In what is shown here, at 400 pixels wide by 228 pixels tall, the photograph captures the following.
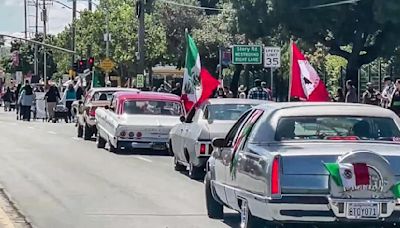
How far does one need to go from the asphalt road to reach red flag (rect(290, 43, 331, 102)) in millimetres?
2566

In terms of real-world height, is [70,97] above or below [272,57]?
below

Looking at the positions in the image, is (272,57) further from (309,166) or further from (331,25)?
(309,166)

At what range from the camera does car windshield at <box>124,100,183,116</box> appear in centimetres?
2517

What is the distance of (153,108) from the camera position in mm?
25234

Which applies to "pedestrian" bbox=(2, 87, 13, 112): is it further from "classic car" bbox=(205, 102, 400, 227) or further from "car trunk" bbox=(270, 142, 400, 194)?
"car trunk" bbox=(270, 142, 400, 194)

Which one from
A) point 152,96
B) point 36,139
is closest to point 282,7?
point 36,139

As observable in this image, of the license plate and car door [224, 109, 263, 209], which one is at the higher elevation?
car door [224, 109, 263, 209]

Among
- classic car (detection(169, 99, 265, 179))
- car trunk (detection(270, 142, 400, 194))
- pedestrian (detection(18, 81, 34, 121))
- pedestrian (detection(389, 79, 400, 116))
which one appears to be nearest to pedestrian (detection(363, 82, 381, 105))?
pedestrian (detection(389, 79, 400, 116))

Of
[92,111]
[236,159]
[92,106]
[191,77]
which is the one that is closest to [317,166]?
[236,159]

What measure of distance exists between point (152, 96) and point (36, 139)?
22.6ft

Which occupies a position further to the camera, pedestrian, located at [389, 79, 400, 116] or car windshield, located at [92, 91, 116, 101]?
car windshield, located at [92, 91, 116, 101]

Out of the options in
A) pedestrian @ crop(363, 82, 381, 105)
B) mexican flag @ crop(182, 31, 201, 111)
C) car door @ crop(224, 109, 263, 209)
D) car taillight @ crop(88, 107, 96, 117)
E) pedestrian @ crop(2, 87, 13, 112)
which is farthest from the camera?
pedestrian @ crop(2, 87, 13, 112)

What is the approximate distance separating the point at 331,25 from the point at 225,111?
83.8ft

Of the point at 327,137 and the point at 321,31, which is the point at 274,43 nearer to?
the point at 321,31
